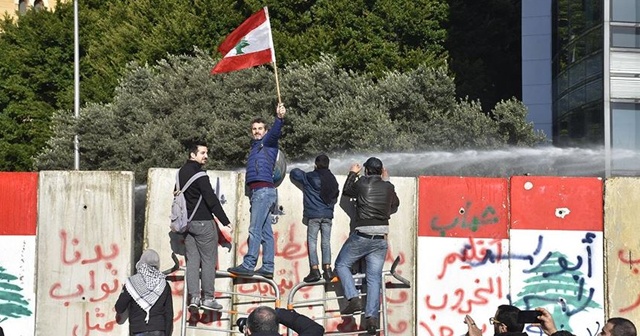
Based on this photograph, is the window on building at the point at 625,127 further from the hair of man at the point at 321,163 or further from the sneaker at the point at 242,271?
the sneaker at the point at 242,271

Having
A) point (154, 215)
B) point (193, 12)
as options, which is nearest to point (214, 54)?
point (193, 12)

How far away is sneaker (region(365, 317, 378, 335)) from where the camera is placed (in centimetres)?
1429

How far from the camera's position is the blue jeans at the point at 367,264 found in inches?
566

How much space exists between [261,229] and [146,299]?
1.70m

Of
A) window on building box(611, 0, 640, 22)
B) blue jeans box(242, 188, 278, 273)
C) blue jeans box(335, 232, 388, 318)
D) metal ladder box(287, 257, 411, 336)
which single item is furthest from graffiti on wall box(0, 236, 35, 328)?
window on building box(611, 0, 640, 22)

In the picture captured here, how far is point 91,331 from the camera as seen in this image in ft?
49.6

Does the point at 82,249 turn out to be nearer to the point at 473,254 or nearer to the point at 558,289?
the point at 473,254

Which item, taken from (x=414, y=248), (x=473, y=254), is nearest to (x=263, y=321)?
(x=414, y=248)

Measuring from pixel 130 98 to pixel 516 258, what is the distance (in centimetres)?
2948

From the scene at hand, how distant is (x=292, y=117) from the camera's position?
39562 mm

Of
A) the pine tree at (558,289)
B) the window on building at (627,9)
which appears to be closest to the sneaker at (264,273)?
the pine tree at (558,289)

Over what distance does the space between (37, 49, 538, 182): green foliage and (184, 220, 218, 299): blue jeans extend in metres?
22.1

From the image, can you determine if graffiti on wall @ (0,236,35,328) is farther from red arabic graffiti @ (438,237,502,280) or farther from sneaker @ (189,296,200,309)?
red arabic graffiti @ (438,237,502,280)

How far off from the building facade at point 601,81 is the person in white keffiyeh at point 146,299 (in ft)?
72.5
